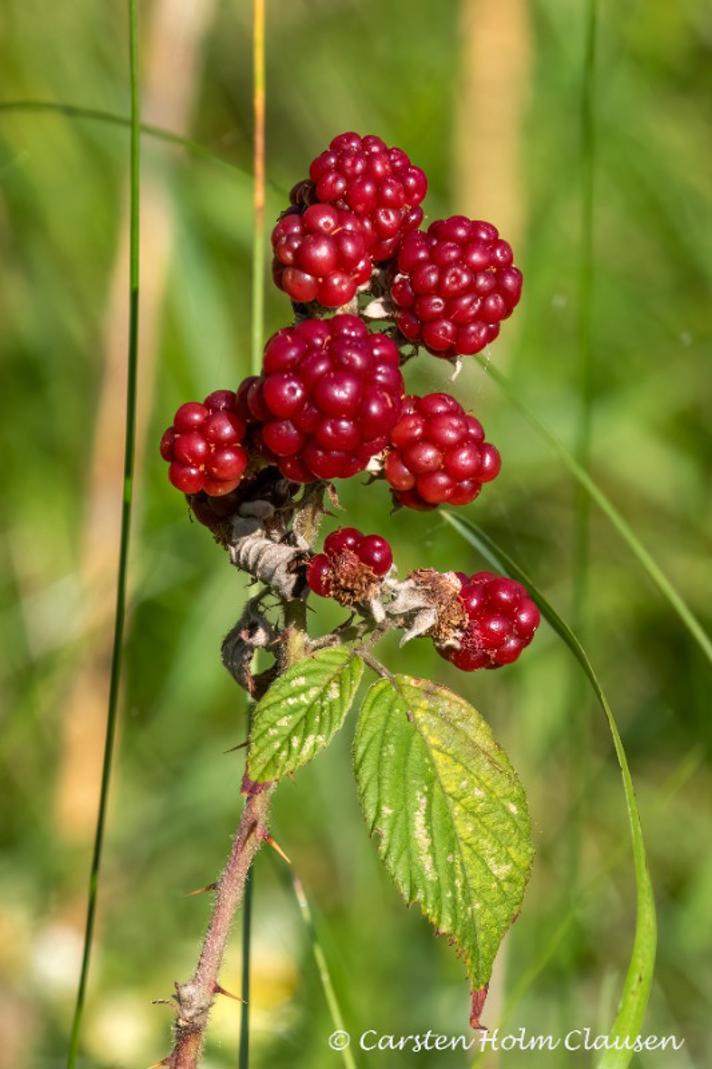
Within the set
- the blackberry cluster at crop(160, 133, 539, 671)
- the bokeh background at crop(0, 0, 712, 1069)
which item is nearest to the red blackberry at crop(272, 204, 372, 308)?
the blackberry cluster at crop(160, 133, 539, 671)

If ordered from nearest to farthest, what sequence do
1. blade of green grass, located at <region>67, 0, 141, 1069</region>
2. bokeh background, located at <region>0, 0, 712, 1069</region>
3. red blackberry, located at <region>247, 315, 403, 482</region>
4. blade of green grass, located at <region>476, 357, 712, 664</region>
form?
1. red blackberry, located at <region>247, 315, 403, 482</region>
2. blade of green grass, located at <region>67, 0, 141, 1069</region>
3. blade of green grass, located at <region>476, 357, 712, 664</region>
4. bokeh background, located at <region>0, 0, 712, 1069</region>

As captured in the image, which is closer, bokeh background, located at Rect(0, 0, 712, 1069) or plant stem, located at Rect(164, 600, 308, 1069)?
plant stem, located at Rect(164, 600, 308, 1069)

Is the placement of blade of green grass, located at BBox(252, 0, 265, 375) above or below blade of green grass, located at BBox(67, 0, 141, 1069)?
above

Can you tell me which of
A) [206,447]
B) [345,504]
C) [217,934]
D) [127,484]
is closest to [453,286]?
[206,447]

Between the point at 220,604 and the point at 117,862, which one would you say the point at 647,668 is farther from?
the point at 117,862

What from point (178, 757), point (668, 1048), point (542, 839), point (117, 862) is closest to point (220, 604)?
point (178, 757)

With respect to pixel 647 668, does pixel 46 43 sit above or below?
above

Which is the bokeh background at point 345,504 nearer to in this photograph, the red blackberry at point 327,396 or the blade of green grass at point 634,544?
the blade of green grass at point 634,544

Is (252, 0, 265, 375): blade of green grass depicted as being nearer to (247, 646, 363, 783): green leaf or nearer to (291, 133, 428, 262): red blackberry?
(291, 133, 428, 262): red blackberry
